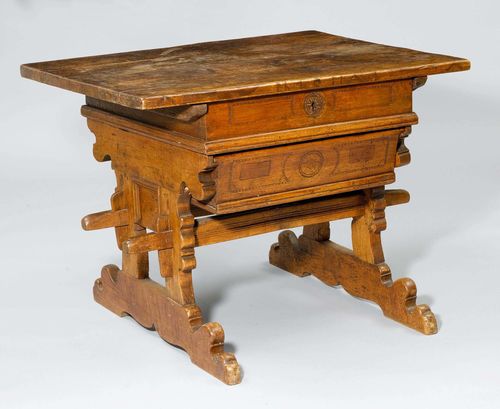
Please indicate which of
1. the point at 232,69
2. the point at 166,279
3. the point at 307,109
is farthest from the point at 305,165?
the point at 166,279

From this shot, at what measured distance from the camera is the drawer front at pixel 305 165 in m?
4.13

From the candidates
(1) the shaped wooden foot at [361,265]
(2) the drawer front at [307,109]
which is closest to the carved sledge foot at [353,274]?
(1) the shaped wooden foot at [361,265]

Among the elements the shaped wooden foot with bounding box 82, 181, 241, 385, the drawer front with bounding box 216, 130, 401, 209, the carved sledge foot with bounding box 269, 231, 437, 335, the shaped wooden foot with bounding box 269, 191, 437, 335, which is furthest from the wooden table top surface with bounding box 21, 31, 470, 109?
the carved sledge foot with bounding box 269, 231, 437, 335

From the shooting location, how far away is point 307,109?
4203 millimetres

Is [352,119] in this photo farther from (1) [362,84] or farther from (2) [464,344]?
(2) [464,344]

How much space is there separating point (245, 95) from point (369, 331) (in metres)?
1.03

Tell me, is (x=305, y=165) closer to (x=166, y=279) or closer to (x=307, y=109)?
(x=307, y=109)

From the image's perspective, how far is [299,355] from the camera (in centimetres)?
434

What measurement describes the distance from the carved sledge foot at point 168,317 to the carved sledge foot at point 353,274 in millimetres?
729

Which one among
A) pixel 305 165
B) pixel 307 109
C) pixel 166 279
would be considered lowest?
pixel 166 279

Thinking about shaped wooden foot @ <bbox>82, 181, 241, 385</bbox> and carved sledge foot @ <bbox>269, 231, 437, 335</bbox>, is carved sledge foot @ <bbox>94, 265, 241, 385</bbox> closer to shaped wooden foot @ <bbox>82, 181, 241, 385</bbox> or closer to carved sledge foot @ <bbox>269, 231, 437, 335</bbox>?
shaped wooden foot @ <bbox>82, 181, 241, 385</bbox>

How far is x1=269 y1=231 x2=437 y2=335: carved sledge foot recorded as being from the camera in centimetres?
456

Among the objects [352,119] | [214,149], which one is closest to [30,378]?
[214,149]

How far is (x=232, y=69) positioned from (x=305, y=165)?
1.33ft
